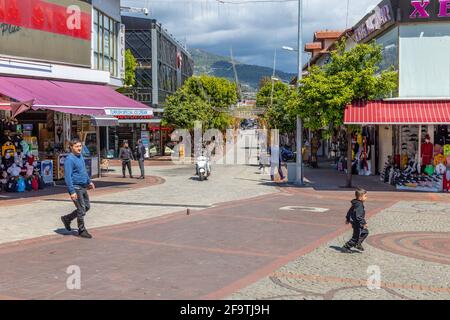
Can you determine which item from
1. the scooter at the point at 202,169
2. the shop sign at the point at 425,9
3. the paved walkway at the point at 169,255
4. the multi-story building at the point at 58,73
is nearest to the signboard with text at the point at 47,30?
the multi-story building at the point at 58,73

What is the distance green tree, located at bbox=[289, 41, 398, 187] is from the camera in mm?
19734

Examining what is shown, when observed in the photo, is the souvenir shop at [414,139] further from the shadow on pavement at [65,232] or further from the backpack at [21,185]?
the backpack at [21,185]

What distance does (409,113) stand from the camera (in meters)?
19.8

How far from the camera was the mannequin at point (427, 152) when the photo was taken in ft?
68.6

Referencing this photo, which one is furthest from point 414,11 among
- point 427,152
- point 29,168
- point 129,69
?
point 129,69

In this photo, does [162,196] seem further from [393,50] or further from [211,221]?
[393,50]

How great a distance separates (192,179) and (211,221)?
1159 centimetres

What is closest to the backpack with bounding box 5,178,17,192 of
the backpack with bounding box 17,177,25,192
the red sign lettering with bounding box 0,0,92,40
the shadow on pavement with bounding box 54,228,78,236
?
the backpack with bounding box 17,177,25,192

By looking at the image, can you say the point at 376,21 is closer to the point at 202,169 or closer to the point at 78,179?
the point at 202,169

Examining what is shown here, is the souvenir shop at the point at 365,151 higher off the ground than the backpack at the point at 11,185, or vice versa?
the souvenir shop at the point at 365,151

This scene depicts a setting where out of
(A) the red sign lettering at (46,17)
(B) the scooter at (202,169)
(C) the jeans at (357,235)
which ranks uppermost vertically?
(A) the red sign lettering at (46,17)

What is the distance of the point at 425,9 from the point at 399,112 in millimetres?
4112

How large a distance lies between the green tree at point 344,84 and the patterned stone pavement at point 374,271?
8375mm

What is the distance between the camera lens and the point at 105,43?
25.8m
